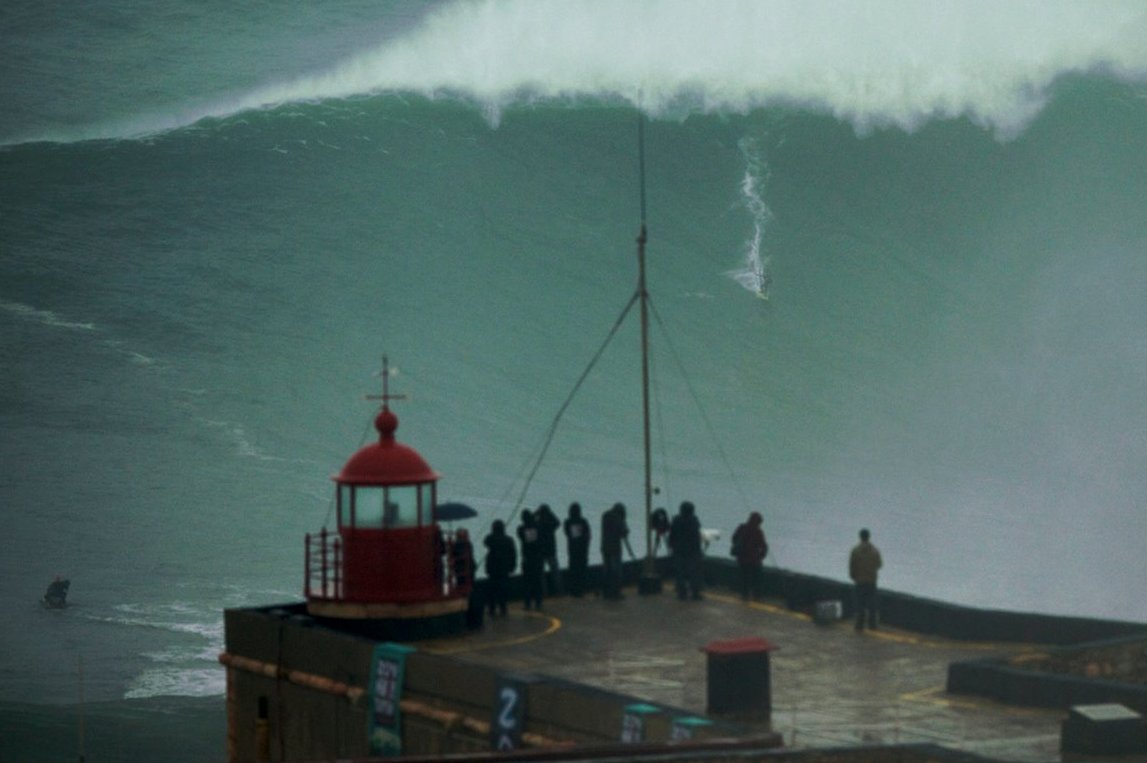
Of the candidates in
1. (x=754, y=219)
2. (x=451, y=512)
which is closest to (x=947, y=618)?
(x=451, y=512)

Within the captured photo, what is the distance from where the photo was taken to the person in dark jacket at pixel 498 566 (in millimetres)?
25719

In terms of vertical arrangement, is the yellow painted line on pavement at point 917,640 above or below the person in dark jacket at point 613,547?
below

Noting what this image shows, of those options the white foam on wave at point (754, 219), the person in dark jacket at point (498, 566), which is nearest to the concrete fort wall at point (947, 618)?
the person in dark jacket at point (498, 566)

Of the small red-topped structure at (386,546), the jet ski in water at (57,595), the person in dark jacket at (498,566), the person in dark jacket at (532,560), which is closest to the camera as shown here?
the small red-topped structure at (386,546)

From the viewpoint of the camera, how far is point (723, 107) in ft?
223

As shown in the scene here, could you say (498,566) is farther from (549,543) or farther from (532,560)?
(549,543)

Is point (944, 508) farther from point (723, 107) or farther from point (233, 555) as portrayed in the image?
point (723, 107)

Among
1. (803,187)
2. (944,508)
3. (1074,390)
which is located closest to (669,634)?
(944,508)

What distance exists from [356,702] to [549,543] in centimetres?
452

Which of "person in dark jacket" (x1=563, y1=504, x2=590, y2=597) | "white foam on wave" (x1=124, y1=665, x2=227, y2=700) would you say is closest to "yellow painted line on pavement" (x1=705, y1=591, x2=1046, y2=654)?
"person in dark jacket" (x1=563, y1=504, x2=590, y2=597)

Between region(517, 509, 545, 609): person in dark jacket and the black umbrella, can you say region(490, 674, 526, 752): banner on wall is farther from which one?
region(517, 509, 545, 609): person in dark jacket

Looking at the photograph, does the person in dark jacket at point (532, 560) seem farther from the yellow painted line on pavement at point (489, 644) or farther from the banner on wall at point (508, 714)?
the banner on wall at point (508, 714)

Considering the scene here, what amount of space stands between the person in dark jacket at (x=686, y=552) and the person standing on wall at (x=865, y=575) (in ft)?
7.26

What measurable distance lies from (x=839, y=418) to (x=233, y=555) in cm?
1506
